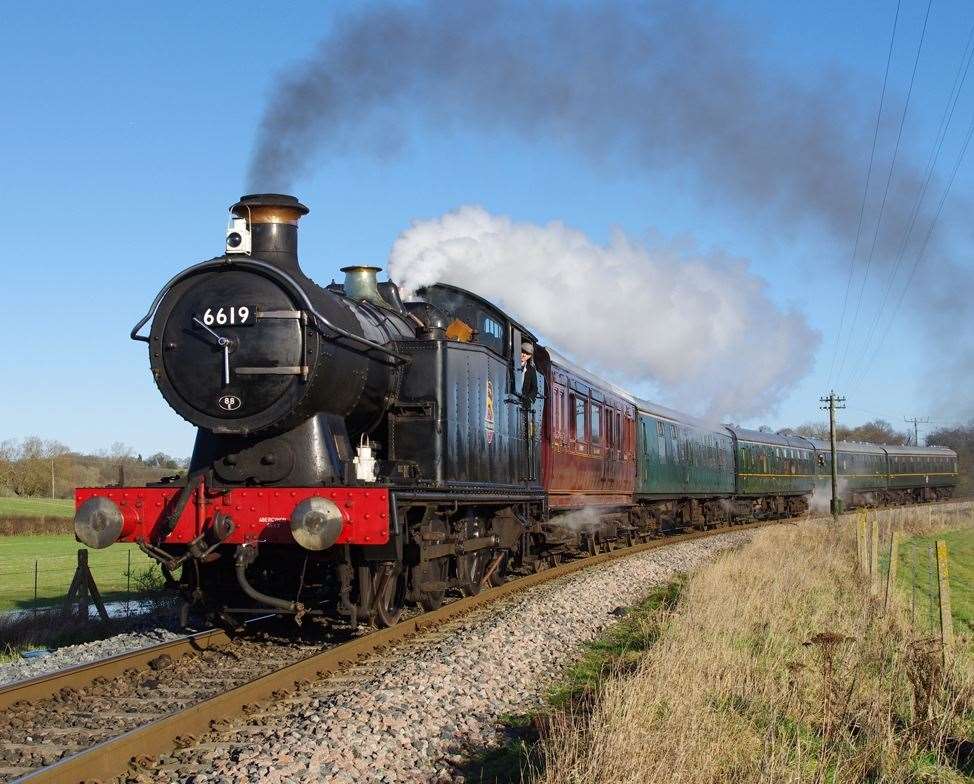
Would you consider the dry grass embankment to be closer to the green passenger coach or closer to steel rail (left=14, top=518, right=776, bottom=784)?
steel rail (left=14, top=518, right=776, bottom=784)

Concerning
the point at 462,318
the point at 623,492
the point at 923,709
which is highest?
the point at 462,318

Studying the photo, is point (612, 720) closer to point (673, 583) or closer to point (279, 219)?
point (279, 219)

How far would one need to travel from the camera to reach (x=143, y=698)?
22.4ft

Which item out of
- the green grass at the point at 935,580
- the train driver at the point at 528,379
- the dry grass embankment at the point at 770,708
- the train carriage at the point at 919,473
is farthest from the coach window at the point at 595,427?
the train carriage at the point at 919,473

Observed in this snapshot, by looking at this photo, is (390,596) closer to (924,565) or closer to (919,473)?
(924,565)

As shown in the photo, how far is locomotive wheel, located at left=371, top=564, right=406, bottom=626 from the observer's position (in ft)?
28.7

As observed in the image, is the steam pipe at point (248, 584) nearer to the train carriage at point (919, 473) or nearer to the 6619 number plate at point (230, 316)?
the 6619 number plate at point (230, 316)

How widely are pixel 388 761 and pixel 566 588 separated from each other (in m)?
7.34

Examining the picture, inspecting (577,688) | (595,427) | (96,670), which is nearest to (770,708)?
(577,688)

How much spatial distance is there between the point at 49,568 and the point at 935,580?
2017 centimetres

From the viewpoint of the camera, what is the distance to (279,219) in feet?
29.5

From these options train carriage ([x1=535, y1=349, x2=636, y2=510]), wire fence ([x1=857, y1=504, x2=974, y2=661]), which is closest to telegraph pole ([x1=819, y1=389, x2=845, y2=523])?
wire fence ([x1=857, y1=504, x2=974, y2=661])

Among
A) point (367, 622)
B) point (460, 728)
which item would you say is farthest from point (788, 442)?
point (460, 728)

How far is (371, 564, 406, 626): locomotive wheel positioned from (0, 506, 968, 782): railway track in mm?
149
